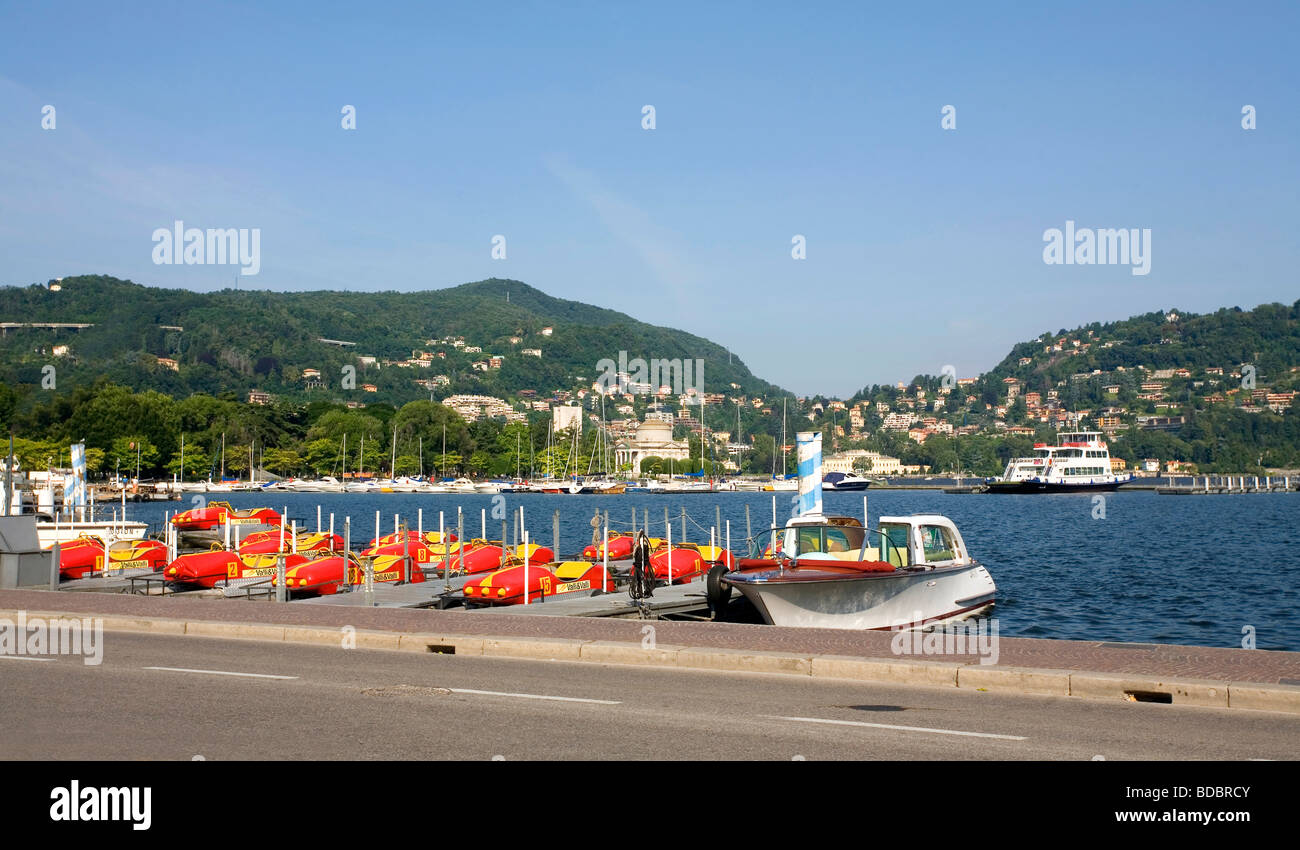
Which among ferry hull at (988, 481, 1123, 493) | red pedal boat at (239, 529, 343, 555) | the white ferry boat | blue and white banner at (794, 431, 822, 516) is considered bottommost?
ferry hull at (988, 481, 1123, 493)

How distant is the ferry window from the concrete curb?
12431 millimetres

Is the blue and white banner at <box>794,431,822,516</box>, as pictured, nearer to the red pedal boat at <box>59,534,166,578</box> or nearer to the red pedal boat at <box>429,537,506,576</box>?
the red pedal boat at <box>429,537,506,576</box>

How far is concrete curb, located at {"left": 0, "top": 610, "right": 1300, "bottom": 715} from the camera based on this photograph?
12.8 m

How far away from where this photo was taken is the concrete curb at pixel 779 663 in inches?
504

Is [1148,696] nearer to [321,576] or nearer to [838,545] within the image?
[838,545]

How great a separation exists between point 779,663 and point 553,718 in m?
4.54

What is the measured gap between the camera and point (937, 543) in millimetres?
28141

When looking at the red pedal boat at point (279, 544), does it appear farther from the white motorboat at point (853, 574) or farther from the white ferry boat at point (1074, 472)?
the white ferry boat at point (1074, 472)

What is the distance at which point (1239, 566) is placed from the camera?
50188 millimetres

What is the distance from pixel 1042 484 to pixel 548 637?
16262cm

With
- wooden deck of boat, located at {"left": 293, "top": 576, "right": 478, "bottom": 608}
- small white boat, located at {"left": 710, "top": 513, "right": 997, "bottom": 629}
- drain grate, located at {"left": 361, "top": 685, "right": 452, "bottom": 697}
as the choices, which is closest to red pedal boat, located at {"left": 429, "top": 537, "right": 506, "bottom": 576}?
wooden deck of boat, located at {"left": 293, "top": 576, "right": 478, "bottom": 608}

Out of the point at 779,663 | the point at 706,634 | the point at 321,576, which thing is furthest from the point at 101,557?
the point at 779,663

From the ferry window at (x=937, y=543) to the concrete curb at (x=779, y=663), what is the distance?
12431 mm

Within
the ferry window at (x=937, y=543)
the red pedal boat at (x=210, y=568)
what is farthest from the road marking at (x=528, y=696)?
the red pedal boat at (x=210, y=568)
